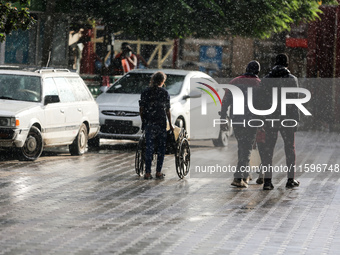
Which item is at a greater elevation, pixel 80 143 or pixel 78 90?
pixel 78 90

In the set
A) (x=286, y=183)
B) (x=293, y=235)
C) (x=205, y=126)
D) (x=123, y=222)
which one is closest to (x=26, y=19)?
(x=205, y=126)

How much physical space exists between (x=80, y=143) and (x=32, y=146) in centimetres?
187

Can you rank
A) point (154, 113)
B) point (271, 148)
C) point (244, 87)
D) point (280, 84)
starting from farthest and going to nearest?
point (154, 113)
point (271, 148)
point (244, 87)
point (280, 84)

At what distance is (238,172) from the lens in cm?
1355

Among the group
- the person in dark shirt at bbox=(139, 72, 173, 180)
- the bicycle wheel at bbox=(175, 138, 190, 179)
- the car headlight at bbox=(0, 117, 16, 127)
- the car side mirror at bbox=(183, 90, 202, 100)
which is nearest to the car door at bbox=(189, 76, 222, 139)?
the car side mirror at bbox=(183, 90, 202, 100)

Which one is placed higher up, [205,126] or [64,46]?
[64,46]

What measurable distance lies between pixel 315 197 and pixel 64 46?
50.8ft

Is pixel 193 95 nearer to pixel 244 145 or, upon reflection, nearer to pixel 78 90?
pixel 78 90

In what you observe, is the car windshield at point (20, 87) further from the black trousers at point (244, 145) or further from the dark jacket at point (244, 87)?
the black trousers at point (244, 145)

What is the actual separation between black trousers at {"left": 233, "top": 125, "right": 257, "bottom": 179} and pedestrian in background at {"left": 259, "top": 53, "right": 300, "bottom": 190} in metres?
0.19

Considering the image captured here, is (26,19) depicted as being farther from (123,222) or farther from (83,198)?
(123,222)

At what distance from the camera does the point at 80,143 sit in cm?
1805

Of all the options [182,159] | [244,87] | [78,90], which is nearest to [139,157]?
[182,159]

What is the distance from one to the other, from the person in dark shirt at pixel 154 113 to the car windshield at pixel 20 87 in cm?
334
